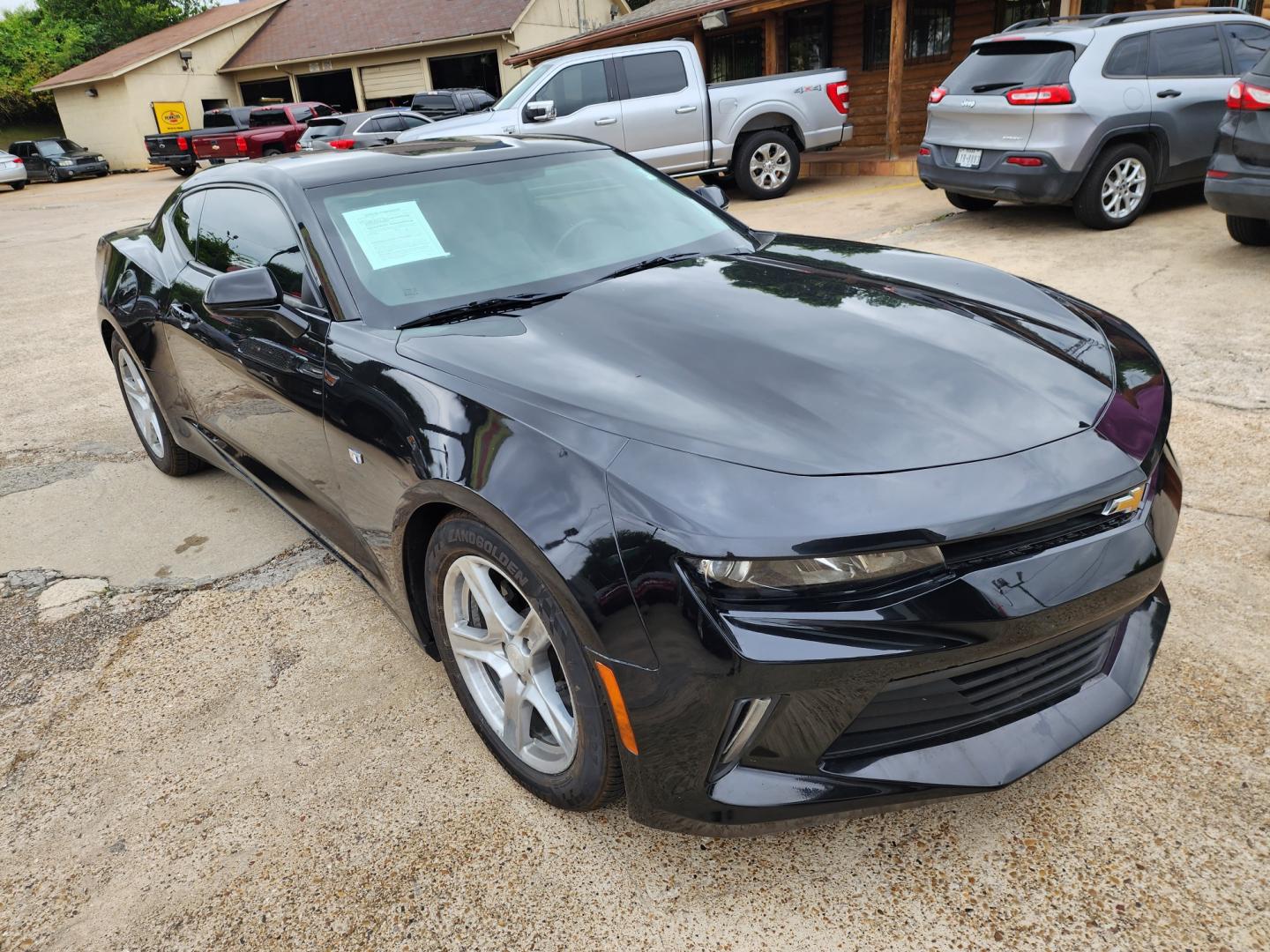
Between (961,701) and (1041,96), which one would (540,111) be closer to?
(1041,96)

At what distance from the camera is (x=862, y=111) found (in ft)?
51.5

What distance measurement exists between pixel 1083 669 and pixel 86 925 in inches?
92.5

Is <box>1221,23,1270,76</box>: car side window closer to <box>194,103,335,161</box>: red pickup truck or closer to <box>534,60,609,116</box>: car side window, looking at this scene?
<box>534,60,609,116</box>: car side window

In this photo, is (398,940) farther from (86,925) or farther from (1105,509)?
(1105,509)

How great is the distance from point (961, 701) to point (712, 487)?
2.19ft

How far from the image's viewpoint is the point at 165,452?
174 inches

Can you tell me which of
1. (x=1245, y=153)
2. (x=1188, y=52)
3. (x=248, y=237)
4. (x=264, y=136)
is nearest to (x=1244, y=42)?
(x=1188, y=52)

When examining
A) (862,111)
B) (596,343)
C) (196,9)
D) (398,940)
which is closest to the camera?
(398,940)

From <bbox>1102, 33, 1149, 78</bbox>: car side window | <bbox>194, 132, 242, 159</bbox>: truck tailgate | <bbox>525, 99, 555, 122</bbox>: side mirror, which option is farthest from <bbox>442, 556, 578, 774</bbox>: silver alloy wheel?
<bbox>194, 132, 242, 159</bbox>: truck tailgate

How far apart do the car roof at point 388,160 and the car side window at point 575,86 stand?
814 centimetres

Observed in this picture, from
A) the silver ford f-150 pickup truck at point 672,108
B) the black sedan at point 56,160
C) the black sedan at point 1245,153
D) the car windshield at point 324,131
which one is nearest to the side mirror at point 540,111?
the silver ford f-150 pickup truck at point 672,108

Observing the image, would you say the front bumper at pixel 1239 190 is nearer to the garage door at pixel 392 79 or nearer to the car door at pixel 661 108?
the car door at pixel 661 108

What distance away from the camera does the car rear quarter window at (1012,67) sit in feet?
24.7

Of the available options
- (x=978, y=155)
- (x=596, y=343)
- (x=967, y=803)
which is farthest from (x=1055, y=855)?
(x=978, y=155)
